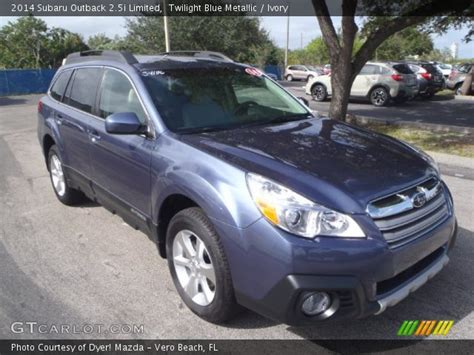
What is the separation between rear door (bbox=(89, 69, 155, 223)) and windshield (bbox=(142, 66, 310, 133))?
0.70 feet

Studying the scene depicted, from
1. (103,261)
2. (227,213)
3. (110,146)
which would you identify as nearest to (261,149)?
(227,213)

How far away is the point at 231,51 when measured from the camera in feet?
116

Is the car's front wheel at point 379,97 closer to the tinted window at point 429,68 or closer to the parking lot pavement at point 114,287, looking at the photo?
the tinted window at point 429,68

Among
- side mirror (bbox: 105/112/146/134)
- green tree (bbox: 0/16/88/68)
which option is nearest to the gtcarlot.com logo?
side mirror (bbox: 105/112/146/134)

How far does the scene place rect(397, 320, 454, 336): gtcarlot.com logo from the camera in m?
2.86

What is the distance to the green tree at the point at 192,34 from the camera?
32.5 meters

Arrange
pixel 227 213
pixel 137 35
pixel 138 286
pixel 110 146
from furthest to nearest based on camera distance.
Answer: pixel 137 35, pixel 110 146, pixel 138 286, pixel 227 213

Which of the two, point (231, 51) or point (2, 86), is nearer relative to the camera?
point (2, 86)

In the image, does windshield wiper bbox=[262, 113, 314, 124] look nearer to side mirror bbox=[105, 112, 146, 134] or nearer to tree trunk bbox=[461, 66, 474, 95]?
side mirror bbox=[105, 112, 146, 134]

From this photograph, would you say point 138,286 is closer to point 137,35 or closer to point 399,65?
point 399,65

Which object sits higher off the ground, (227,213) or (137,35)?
(137,35)

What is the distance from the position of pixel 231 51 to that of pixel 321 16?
26.4 m

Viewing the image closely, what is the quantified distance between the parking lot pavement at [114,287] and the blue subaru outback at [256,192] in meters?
0.25

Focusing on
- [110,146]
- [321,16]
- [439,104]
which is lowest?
[439,104]
